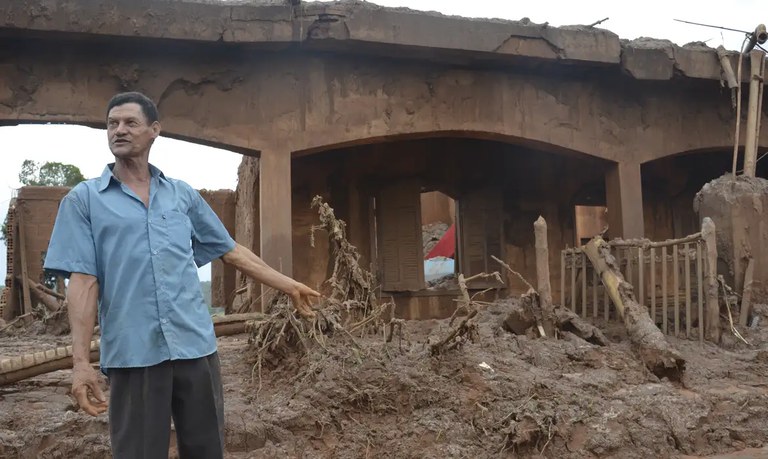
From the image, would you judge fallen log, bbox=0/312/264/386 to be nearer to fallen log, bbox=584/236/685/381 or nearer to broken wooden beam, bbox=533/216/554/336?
broken wooden beam, bbox=533/216/554/336

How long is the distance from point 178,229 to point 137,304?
0.28m

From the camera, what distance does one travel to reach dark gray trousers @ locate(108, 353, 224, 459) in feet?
6.74

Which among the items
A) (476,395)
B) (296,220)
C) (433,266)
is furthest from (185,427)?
(433,266)

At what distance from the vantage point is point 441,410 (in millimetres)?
4035

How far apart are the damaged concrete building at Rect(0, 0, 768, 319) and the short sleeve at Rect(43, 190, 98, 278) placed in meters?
4.39

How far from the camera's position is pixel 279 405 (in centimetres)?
391

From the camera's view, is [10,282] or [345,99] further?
[10,282]

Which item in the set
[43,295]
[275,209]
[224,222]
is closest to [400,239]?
[224,222]

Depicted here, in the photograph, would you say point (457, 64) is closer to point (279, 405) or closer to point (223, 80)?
point (223, 80)

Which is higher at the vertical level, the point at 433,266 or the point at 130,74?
the point at 130,74

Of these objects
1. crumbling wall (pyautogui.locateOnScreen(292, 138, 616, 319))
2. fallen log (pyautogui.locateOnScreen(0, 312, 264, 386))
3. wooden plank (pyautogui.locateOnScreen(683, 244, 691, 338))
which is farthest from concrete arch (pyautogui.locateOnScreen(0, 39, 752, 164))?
fallen log (pyautogui.locateOnScreen(0, 312, 264, 386))

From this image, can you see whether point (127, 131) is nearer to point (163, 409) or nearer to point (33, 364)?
point (163, 409)

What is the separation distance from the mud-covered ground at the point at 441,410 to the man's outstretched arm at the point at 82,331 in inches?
61.5

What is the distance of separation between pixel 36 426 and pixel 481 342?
2.91 metres
